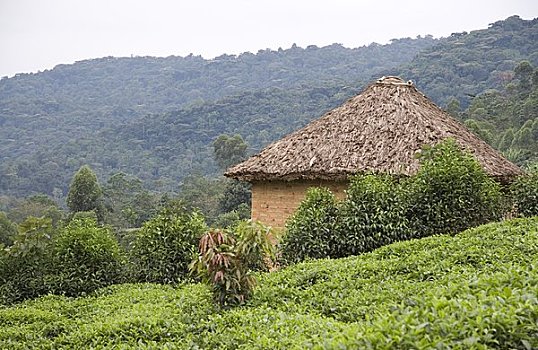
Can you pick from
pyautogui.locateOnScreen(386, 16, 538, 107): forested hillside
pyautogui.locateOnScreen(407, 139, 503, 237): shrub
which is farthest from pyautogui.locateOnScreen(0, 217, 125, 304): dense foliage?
pyautogui.locateOnScreen(386, 16, 538, 107): forested hillside

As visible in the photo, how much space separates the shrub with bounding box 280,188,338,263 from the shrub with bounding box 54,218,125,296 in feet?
8.01

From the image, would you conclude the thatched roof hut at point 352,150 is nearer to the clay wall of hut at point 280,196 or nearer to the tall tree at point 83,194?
the clay wall of hut at point 280,196

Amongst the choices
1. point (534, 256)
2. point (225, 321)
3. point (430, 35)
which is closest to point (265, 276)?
point (225, 321)

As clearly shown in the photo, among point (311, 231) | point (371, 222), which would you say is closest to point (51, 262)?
point (311, 231)

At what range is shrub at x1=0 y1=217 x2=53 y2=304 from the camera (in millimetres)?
8648

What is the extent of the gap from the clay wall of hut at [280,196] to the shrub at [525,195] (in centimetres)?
265

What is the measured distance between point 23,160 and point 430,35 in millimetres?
55150

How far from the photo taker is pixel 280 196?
11.4 metres

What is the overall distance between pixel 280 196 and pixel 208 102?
153 feet

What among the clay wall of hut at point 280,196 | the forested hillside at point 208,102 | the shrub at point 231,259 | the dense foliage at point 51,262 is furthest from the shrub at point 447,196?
the forested hillside at point 208,102

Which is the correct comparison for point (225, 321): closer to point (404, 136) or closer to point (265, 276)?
point (265, 276)

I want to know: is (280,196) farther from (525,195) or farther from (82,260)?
(525,195)

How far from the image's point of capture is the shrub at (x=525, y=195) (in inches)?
384

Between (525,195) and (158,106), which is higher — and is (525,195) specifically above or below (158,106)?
above
